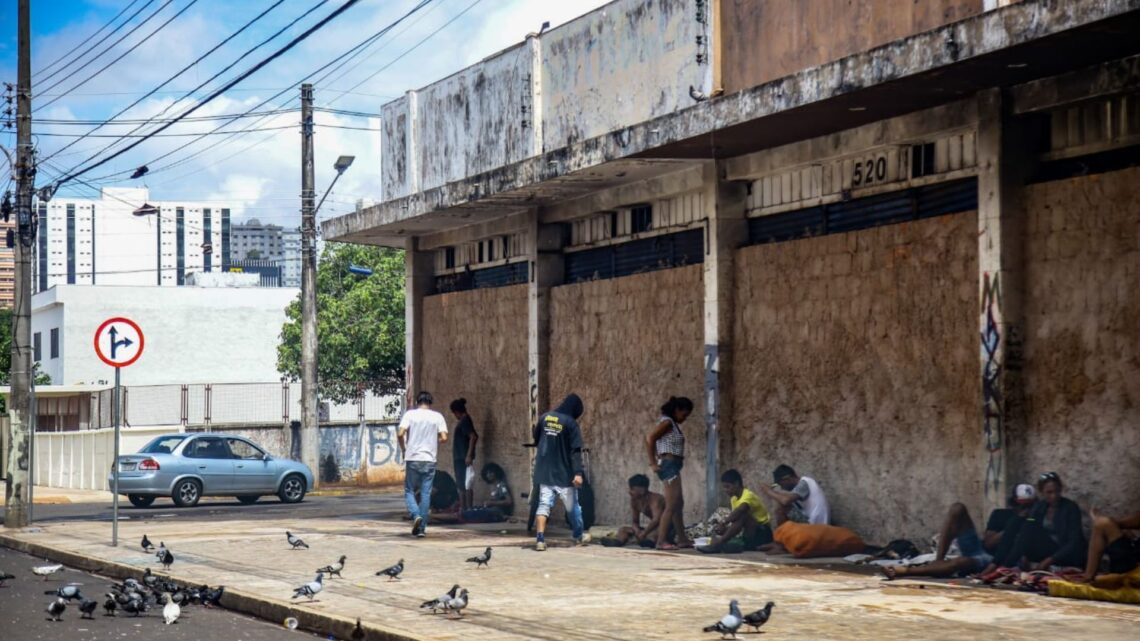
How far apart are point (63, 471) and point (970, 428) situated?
32033 mm

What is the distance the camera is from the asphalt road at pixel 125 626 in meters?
10.7

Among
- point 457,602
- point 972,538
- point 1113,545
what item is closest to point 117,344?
point 457,602

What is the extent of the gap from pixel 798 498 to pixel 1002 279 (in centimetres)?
356

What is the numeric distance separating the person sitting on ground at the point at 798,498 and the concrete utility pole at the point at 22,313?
11.6m

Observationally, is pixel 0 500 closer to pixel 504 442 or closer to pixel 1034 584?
pixel 504 442

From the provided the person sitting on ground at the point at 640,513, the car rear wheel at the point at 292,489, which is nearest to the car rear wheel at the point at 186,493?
the car rear wheel at the point at 292,489

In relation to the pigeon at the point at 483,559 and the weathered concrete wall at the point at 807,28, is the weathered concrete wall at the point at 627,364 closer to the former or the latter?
the weathered concrete wall at the point at 807,28

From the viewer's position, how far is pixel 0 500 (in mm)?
33656

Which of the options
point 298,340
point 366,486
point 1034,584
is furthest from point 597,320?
point 298,340

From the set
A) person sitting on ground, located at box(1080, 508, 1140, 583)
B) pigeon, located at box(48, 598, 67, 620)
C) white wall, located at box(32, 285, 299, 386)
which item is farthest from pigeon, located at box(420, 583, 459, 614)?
white wall, located at box(32, 285, 299, 386)

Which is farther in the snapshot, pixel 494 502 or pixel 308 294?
pixel 308 294

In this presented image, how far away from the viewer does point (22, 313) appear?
882 inches

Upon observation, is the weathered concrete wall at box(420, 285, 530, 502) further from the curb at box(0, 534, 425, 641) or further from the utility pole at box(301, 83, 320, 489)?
the curb at box(0, 534, 425, 641)

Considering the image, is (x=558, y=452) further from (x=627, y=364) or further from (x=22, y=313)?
(x=22, y=313)
